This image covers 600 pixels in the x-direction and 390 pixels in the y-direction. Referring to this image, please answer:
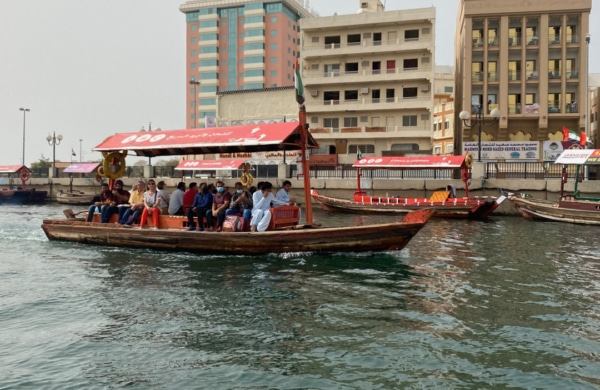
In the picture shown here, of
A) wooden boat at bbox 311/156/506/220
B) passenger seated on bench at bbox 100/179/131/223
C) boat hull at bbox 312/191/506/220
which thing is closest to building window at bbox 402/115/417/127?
wooden boat at bbox 311/156/506/220

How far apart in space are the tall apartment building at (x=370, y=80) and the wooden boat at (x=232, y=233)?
3327 centimetres

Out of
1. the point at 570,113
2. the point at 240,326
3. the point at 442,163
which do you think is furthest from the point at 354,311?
the point at 570,113

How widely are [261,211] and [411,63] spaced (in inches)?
1586

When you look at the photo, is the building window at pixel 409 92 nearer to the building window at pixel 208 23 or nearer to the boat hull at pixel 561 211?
the boat hull at pixel 561 211

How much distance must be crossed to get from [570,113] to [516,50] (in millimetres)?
7327

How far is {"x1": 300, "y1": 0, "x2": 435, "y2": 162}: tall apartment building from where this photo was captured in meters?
49.1

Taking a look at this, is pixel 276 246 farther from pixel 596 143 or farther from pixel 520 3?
pixel 596 143

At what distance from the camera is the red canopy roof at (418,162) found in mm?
27578

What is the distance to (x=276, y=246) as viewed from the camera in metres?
13.4

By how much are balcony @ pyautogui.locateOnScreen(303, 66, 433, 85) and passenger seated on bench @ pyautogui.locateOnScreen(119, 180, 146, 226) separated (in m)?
37.4

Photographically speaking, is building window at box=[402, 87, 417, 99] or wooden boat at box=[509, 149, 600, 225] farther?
building window at box=[402, 87, 417, 99]

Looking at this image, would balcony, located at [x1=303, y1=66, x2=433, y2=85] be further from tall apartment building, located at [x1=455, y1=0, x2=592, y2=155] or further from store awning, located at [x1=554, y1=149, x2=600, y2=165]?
store awning, located at [x1=554, y1=149, x2=600, y2=165]

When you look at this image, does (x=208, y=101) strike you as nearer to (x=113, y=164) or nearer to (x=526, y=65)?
(x=526, y=65)

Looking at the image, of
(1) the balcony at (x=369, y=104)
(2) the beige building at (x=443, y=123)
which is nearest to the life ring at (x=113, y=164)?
(1) the balcony at (x=369, y=104)
